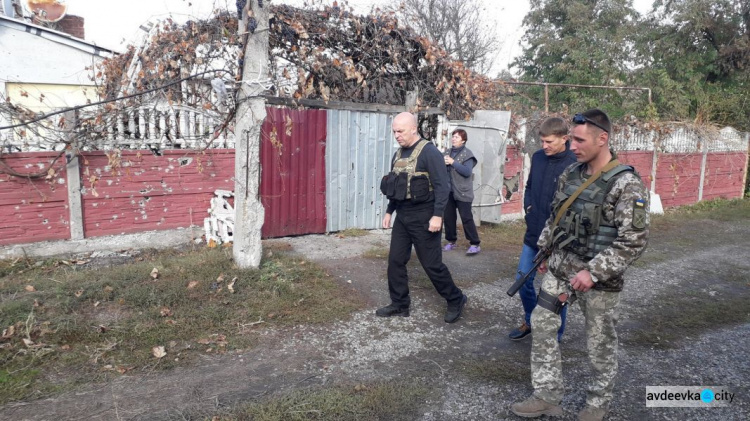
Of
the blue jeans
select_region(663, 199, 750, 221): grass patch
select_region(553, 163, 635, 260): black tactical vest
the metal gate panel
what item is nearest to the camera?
select_region(553, 163, 635, 260): black tactical vest

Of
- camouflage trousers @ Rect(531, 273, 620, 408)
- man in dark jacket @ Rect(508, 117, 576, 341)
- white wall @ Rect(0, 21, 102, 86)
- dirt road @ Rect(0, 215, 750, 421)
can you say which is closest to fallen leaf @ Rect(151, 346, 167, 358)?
dirt road @ Rect(0, 215, 750, 421)

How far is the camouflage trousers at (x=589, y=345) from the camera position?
2.79 metres

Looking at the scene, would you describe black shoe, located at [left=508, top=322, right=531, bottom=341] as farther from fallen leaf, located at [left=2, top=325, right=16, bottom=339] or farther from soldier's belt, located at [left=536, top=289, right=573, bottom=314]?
fallen leaf, located at [left=2, top=325, right=16, bottom=339]

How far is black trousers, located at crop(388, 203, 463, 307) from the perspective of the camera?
4.22m

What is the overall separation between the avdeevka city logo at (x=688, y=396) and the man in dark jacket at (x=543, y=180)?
29.0 inches

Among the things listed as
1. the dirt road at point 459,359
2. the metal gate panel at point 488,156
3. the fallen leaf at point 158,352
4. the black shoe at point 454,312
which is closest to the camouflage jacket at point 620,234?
the dirt road at point 459,359

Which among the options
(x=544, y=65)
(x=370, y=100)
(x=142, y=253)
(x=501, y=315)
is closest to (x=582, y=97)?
(x=544, y=65)

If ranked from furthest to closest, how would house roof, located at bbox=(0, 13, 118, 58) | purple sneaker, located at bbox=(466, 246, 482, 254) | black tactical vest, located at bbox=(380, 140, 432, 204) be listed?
house roof, located at bbox=(0, 13, 118, 58)
purple sneaker, located at bbox=(466, 246, 482, 254)
black tactical vest, located at bbox=(380, 140, 432, 204)

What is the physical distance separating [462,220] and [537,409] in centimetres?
401

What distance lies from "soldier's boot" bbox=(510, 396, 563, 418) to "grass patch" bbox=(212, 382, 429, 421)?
0.62 m

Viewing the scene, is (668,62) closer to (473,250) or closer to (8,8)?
(473,250)

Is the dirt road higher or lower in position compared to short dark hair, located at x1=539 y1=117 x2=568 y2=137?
lower

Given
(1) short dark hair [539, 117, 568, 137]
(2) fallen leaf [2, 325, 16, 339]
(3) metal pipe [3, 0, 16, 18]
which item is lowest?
(2) fallen leaf [2, 325, 16, 339]

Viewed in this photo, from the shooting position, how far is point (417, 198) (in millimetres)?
4137
